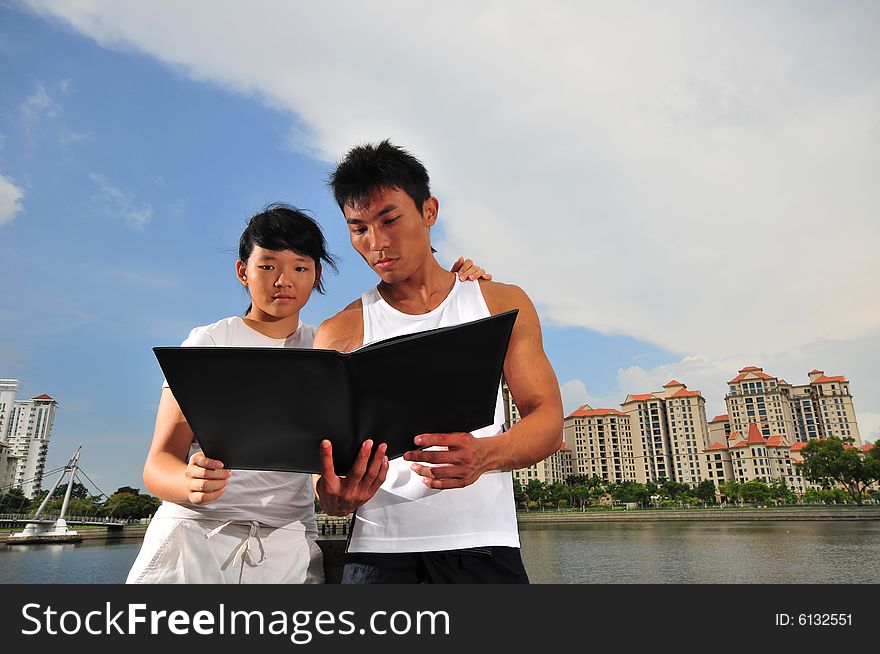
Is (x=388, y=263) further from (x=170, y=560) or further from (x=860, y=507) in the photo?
(x=860, y=507)

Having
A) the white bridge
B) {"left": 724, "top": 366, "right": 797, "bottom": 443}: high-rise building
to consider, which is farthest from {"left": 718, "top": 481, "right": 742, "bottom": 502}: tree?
the white bridge

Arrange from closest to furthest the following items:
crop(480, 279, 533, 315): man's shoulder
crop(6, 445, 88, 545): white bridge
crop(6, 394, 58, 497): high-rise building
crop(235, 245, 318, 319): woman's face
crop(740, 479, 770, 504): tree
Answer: crop(480, 279, 533, 315): man's shoulder
crop(235, 245, 318, 319): woman's face
crop(6, 445, 88, 545): white bridge
crop(740, 479, 770, 504): tree
crop(6, 394, 58, 497): high-rise building

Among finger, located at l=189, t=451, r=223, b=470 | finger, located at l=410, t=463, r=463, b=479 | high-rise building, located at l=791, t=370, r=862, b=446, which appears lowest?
finger, located at l=410, t=463, r=463, b=479

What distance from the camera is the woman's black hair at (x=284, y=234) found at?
1.73m

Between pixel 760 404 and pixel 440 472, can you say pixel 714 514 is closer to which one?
pixel 760 404

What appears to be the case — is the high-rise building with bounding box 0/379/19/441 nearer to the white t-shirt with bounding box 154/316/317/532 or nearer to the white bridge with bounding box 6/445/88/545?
the white bridge with bounding box 6/445/88/545

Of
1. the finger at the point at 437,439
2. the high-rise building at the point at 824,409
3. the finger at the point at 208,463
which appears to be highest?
the high-rise building at the point at 824,409

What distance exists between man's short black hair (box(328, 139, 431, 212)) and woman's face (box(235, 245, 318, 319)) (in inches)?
12.0

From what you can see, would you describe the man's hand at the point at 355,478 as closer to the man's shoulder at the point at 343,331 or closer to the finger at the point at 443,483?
the finger at the point at 443,483

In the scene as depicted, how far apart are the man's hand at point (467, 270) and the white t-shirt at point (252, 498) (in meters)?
0.63

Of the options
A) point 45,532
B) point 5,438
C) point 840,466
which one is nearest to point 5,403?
point 5,438

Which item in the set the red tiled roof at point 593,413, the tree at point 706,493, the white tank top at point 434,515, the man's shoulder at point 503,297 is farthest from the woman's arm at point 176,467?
the red tiled roof at point 593,413

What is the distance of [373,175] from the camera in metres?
1.49

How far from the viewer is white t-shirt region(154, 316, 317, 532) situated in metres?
1.48
